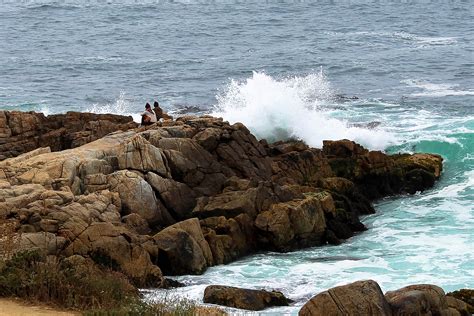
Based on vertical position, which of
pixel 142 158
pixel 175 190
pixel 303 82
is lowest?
pixel 175 190

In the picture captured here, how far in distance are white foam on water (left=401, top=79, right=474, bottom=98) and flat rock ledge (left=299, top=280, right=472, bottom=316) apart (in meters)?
25.6

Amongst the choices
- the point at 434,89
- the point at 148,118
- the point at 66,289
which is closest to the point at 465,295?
the point at 66,289

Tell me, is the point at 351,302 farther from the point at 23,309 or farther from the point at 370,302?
the point at 23,309

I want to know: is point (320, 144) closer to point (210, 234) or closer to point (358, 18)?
point (210, 234)

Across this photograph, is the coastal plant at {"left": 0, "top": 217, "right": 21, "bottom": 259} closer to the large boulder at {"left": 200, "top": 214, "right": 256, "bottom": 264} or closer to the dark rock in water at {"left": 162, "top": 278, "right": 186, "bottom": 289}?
the dark rock in water at {"left": 162, "top": 278, "right": 186, "bottom": 289}

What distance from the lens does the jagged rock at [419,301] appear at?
14.8 metres

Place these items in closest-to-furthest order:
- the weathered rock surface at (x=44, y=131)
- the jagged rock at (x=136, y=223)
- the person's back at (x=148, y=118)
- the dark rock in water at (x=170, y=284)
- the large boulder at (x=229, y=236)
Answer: the dark rock in water at (x=170, y=284), the jagged rock at (x=136, y=223), the large boulder at (x=229, y=236), the weathered rock surface at (x=44, y=131), the person's back at (x=148, y=118)

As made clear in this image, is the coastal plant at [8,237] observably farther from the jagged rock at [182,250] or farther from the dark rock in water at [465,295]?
the dark rock in water at [465,295]

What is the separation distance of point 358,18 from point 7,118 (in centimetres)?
4060

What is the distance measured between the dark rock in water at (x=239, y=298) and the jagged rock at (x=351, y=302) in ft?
7.07

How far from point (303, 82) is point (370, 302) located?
2870 cm

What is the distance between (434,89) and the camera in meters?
41.0

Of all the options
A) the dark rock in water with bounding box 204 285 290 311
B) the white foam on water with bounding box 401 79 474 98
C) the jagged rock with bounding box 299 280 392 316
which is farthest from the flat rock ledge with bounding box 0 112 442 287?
the white foam on water with bounding box 401 79 474 98

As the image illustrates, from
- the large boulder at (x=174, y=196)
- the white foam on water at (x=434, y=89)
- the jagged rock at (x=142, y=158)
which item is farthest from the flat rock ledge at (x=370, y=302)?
the white foam on water at (x=434, y=89)
